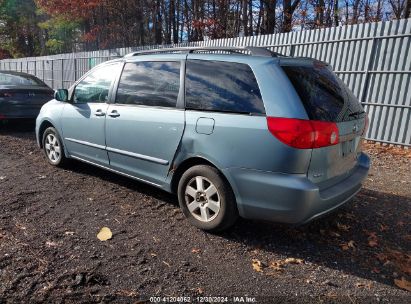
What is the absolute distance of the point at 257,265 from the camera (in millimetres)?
3010

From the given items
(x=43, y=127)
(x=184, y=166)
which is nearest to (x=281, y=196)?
(x=184, y=166)

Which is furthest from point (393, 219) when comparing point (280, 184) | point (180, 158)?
point (180, 158)

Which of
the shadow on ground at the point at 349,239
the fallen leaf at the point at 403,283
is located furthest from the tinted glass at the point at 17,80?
the fallen leaf at the point at 403,283

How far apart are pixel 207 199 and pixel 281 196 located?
Answer: 801mm

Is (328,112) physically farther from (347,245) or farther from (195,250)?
(195,250)

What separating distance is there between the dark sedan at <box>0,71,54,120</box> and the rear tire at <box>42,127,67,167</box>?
3.12 m

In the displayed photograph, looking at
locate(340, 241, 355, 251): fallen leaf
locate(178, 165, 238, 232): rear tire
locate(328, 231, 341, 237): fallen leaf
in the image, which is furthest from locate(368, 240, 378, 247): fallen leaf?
locate(178, 165, 238, 232): rear tire

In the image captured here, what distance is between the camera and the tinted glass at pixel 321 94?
3047 millimetres

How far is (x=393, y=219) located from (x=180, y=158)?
2578 millimetres

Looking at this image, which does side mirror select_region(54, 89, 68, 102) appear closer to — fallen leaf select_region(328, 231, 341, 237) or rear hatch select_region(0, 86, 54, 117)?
rear hatch select_region(0, 86, 54, 117)

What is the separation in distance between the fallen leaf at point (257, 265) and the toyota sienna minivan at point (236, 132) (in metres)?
0.38

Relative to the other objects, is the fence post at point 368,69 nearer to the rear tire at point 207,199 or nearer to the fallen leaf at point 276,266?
the rear tire at point 207,199

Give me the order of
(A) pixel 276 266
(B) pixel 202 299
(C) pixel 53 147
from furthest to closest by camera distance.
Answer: (C) pixel 53 147
(A) pixel 276 266
(B) pixel 202 299

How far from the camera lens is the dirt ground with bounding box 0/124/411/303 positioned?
8.66 ft
